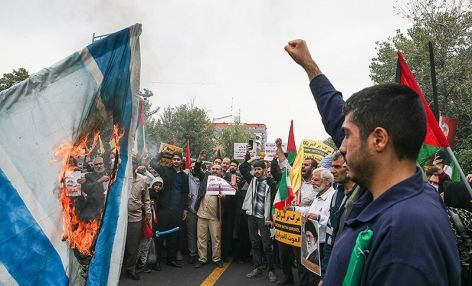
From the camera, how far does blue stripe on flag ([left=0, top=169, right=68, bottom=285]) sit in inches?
98.4

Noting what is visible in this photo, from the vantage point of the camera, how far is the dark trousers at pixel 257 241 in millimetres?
7211

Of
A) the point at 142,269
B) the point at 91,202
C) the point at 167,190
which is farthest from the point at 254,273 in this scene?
the point at 91,202

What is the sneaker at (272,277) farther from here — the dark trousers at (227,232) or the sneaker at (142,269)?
the sneaker at (142,269)

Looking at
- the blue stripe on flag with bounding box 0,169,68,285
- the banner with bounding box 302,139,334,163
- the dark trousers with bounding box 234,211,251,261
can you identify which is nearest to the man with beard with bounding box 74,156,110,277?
the blue stripe on flag with bounding box 0,169,68,285

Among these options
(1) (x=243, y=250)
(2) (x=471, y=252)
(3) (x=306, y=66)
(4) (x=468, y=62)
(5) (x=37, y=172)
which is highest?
(4) (x=468, y=62)

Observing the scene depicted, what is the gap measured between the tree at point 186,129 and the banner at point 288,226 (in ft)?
108

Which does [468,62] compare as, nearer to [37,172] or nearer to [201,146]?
[37,172]

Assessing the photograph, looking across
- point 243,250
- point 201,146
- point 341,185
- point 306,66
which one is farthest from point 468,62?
point 201,146

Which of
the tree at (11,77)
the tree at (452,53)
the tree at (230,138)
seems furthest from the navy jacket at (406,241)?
the tree at (230,138)

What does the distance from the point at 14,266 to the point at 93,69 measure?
128 centimetres

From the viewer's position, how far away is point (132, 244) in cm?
677

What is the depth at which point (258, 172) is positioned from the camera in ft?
25.1

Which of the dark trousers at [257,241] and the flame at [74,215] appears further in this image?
the dark trousers at [257,241]

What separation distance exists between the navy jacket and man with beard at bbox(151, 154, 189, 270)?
6898 millimetres
